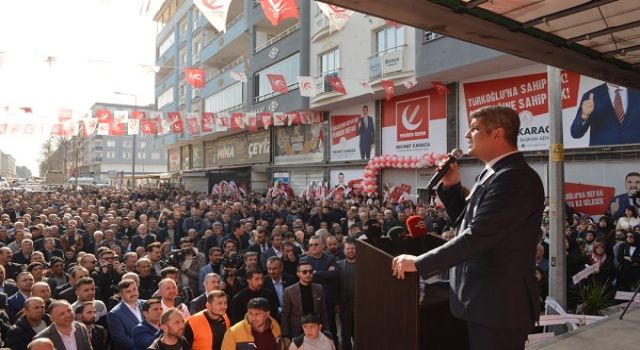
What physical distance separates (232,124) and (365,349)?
23097 millimetres

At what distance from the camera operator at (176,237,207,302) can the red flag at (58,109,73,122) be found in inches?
736

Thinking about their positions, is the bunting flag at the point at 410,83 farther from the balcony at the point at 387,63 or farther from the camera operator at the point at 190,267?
the camera operator at the point at 190,267

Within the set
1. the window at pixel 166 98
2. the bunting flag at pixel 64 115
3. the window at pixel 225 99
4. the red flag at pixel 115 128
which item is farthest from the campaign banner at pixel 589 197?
the window at pixel 166 98

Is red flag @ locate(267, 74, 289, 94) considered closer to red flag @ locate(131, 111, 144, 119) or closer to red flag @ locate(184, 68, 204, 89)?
red flag @ locate(184, 68, 204, 89)

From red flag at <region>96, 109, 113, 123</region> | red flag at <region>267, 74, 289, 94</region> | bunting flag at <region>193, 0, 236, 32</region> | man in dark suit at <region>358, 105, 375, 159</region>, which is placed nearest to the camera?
bunting flag at <region>193, 0, 236, 32</region>

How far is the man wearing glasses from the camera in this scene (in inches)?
227

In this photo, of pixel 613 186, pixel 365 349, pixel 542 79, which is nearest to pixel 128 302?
pixel 365 349

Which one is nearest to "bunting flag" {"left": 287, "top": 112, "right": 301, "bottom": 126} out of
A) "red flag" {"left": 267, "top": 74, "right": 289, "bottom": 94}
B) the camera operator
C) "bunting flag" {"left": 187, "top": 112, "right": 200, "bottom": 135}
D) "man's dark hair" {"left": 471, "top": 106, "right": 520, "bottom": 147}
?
"bunting flag" {"left": 187, "top": 112, "right": 200, "bottom": 135}

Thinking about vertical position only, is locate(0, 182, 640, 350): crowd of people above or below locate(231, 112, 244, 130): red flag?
below

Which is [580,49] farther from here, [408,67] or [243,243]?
[408,67]

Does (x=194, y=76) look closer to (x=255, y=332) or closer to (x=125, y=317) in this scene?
(x=125, y=317)

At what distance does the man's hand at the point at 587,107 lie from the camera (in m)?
13.1

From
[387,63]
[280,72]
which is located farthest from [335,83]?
[280,72]

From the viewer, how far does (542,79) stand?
1432 centimetres
